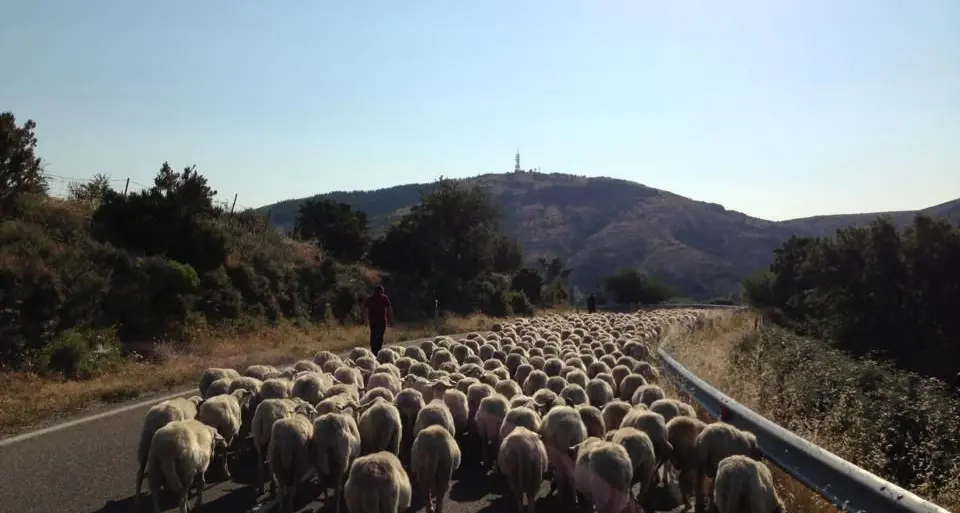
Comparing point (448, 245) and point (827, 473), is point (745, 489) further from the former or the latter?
point (448, 245)

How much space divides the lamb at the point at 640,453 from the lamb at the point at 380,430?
7.77ft

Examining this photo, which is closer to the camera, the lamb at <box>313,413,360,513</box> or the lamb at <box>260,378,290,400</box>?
the lamb at <box>313,413,360,513</box>

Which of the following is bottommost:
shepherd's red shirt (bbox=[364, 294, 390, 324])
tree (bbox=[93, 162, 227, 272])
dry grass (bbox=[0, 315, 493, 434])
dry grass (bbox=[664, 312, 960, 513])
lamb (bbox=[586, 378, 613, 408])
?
dry grass (bbox=[0, 315, 493, 434])

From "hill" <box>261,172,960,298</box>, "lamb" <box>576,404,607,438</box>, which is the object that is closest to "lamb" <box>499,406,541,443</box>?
"lamb" <box>576,404,607,438</box>

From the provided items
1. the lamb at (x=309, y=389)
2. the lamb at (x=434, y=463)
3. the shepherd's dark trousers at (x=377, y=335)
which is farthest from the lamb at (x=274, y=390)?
the shepherd's dark trousers at (x=377, y=335)

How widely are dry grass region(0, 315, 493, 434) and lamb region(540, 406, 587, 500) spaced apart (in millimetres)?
7642

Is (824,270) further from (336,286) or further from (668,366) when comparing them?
(668,366)

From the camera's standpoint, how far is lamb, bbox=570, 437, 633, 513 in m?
6.72

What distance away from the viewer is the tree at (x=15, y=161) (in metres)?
21.6

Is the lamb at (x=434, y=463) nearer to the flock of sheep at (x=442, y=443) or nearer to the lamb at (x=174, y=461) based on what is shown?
the flock of sheep at (x=442, y=443)

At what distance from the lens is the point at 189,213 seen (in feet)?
89.8

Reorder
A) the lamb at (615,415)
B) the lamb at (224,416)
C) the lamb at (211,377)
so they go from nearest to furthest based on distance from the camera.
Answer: the lamb at (224,416) < the lamb at (615,415) < the lamb at (211,377)

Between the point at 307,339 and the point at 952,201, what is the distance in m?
165

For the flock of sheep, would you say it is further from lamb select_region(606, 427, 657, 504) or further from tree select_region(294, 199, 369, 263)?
tree select_region(294, 199, 369, 263)
